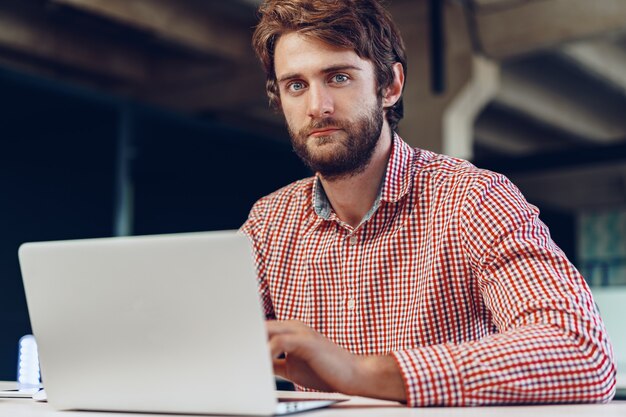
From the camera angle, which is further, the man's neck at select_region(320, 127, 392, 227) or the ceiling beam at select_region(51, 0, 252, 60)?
the ceiling beam at select_region(51, 0, 252, 60)

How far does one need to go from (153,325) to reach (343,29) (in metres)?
0.96

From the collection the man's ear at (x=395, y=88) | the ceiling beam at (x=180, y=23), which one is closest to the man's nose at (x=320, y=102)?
the man's ear at (x=395, y=88)

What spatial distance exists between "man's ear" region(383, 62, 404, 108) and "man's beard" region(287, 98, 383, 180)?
0.47 ft

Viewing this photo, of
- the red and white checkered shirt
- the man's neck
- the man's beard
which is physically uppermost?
the man's beard

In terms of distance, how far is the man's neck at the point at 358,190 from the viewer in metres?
1.86

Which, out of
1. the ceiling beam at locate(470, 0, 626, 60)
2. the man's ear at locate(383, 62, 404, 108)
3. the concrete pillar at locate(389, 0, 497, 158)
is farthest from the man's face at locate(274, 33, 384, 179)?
the concrete pillar at locate(389, 0, 497, 158)

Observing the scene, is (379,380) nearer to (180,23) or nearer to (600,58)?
(180,23)

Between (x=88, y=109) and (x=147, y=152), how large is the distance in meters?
0.64

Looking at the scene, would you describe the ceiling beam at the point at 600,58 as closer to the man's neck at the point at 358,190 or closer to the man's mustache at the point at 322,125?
the man's neck at the point at 358,190

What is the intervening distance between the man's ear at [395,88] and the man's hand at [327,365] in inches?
34.1

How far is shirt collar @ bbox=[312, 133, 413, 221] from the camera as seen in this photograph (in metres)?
1.79

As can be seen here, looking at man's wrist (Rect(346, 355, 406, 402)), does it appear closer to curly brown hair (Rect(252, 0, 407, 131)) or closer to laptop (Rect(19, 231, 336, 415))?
laptop (Rect(19, 231, 336, 415))

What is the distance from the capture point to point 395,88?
2037mm

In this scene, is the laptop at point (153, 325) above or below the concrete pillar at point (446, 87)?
below
